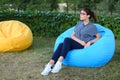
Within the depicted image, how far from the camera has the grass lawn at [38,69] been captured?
19.2 feet

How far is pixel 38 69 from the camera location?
6.36 meters

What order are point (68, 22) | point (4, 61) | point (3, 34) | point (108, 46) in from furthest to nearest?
point (68, 22) → point (3, 34) → point (4, 61) → point (108, 46)

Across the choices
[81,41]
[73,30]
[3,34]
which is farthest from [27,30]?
[81,41]

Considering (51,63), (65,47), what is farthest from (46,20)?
(51,63)

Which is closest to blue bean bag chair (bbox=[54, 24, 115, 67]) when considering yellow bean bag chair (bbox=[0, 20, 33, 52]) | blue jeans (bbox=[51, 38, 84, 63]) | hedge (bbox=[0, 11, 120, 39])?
blue jeans (bbox=[51, 38, 84, 63])

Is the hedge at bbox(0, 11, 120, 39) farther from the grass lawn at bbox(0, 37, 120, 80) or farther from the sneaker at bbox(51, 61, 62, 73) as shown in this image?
the sneaker at bbox(51, 61, 62, 73)

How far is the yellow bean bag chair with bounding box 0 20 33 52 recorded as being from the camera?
7923 millimetres

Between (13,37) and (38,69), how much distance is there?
6.46 feet

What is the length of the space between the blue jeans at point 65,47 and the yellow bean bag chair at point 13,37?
195cm

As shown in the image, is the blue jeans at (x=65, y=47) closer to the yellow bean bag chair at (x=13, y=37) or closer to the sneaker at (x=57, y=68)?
the sneaker at (x=57, y=68)

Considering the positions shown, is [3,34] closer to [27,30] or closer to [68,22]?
[27,30]

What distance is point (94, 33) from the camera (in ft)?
21.9

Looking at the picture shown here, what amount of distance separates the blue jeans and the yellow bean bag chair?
195cm

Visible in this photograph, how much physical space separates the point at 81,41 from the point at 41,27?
422cm
